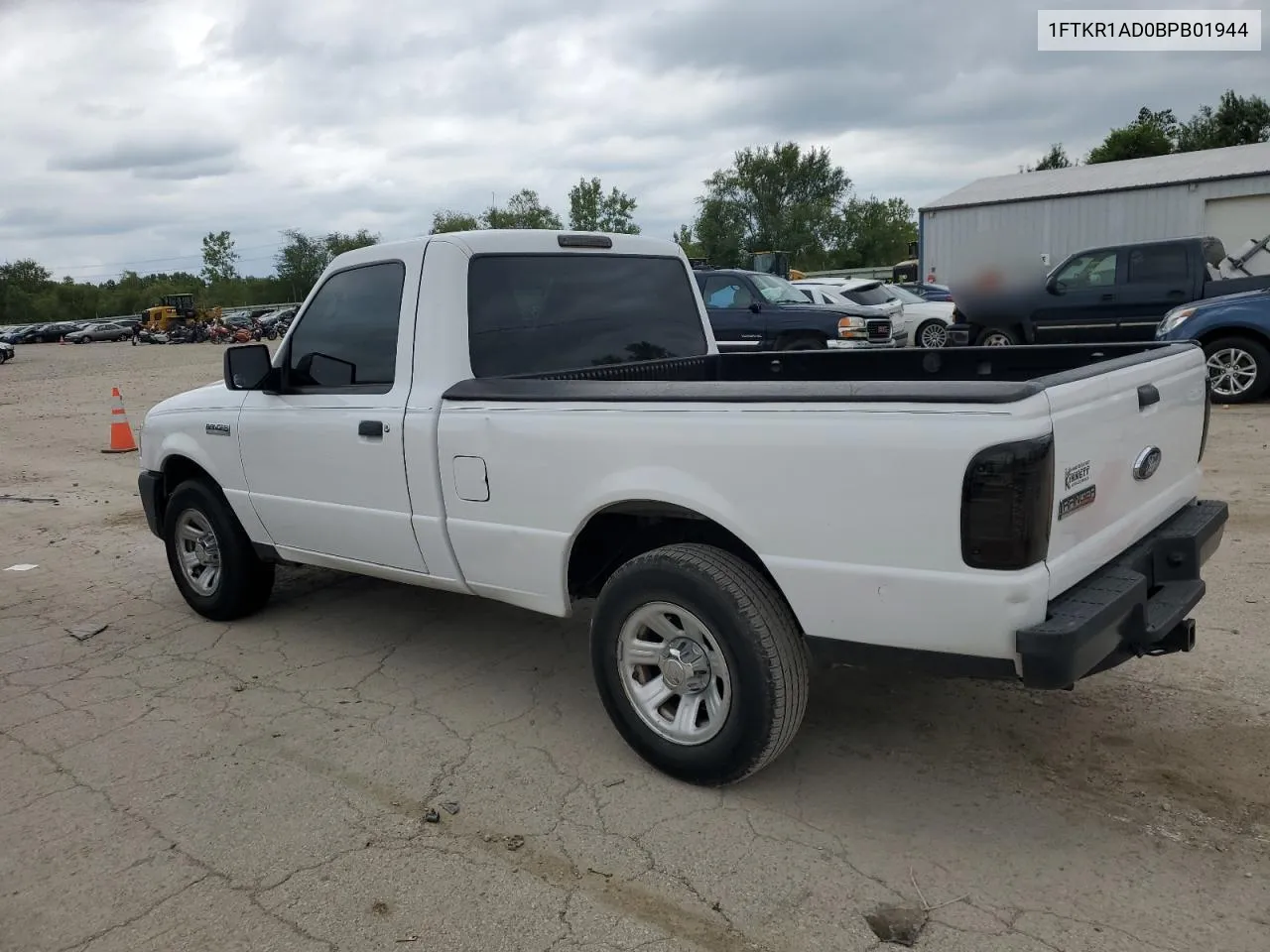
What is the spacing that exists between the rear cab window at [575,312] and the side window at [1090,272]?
33.6ft

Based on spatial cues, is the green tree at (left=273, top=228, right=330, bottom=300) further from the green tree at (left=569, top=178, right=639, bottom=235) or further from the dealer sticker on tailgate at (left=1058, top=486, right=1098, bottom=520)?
the dealer sticker on tailgate at (left=1058, top=486, right=1098, bottom=520)

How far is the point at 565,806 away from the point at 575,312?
2109 millimetres

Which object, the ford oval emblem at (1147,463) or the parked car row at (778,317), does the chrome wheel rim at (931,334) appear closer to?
the parked car row at (778,317)

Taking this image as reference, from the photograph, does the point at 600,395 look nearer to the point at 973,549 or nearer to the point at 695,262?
the point at 973,549

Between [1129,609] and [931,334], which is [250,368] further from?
[931,334]

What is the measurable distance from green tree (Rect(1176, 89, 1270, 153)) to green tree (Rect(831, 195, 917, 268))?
16.8 m

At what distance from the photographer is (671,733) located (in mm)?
3385

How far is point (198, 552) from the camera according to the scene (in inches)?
214

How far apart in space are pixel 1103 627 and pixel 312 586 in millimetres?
4723

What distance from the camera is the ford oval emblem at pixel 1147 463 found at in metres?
3.15

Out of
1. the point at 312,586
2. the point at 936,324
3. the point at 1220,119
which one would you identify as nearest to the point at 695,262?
the point at 936,324

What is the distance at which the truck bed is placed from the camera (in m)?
2.72

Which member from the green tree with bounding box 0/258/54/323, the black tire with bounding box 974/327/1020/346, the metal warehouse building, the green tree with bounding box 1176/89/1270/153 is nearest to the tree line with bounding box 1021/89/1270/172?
the green tree with bounding box 1176/89/1270/153

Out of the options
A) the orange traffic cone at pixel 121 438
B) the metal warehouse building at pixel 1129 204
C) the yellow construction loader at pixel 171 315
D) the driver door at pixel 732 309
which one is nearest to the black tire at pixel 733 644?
the orange traffic cone at pixel 121 438
